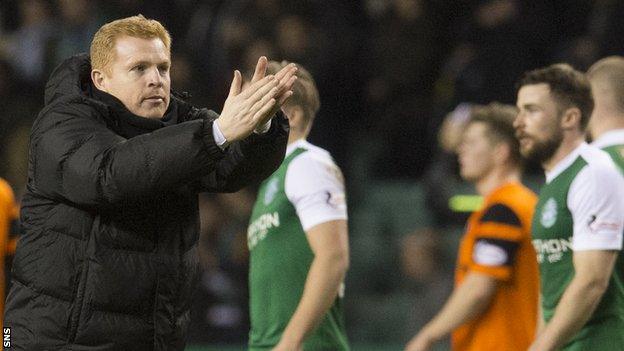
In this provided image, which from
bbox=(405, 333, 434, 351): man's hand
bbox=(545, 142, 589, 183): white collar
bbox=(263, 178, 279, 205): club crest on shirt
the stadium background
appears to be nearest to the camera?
bbox=(545, 142, 589, 183): white collar

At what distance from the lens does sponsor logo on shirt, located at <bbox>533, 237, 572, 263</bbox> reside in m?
5.31

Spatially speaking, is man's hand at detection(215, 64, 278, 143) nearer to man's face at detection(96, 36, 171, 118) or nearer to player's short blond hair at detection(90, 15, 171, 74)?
man's face at detection(96, 36, 171, 118)

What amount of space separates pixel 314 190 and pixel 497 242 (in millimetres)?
901

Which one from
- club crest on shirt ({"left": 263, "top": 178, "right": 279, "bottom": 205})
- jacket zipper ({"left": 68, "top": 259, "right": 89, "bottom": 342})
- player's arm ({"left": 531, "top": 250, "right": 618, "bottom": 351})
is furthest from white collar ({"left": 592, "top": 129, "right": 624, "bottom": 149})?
jacket zipper ({"left": 68, "top": 259, "right": 89, "bottom": 342})

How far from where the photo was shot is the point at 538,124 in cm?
562

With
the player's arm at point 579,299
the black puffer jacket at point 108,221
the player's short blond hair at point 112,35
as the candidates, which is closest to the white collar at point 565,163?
the player's arm at point 579,299

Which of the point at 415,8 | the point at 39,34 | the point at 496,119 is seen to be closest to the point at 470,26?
the point at 415,8

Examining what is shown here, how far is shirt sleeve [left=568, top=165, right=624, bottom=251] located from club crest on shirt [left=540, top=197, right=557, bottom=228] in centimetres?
8

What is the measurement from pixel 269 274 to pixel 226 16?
5.39 meters

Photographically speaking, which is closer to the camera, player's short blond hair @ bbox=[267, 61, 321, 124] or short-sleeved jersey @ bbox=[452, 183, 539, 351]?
player's short blond hair @ bbox=[267, 61, 321, 124]

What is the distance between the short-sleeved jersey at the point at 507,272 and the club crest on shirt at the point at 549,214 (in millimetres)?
519

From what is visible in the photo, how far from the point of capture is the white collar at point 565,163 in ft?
17.8

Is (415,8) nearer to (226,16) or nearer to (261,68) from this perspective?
(226,16)

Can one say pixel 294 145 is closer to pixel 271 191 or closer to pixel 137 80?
pixel 271 191
